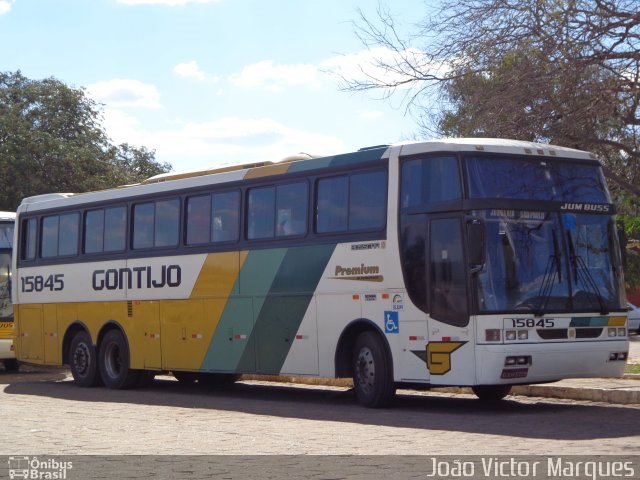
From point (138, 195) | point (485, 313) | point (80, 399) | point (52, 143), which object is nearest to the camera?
point (485, 313)

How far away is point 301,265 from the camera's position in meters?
16.6

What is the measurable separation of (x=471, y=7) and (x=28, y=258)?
444 inches

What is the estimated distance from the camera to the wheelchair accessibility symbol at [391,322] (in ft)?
48.8

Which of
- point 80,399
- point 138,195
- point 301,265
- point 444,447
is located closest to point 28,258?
point 138,195

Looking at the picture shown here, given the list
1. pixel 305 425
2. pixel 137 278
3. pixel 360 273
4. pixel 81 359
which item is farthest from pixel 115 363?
pixel 305 425

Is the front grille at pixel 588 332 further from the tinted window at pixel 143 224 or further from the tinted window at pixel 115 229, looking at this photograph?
the tinted window at pixel 115 229

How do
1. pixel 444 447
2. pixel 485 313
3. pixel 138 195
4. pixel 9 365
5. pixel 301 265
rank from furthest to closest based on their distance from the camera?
pixel 9 365
pixel 138 195
pixel 301 265
pixel 485 313
pixel 444 447

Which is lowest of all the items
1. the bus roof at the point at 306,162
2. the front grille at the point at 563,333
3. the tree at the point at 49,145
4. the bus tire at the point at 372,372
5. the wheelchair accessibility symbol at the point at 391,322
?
the bus tire at the point at 372,372

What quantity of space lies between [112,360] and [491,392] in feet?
26.7

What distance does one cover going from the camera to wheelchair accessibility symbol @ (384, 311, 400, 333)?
14859 millimetres

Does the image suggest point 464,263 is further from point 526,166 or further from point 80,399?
point 80,399

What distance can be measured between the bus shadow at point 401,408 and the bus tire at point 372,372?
0.57ft

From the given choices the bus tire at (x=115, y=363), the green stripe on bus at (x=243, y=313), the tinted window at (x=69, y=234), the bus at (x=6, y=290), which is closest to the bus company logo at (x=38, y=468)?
the green stripe on bus at (x=243, y=313)

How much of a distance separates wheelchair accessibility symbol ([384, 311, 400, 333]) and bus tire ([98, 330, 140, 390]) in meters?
7.21
